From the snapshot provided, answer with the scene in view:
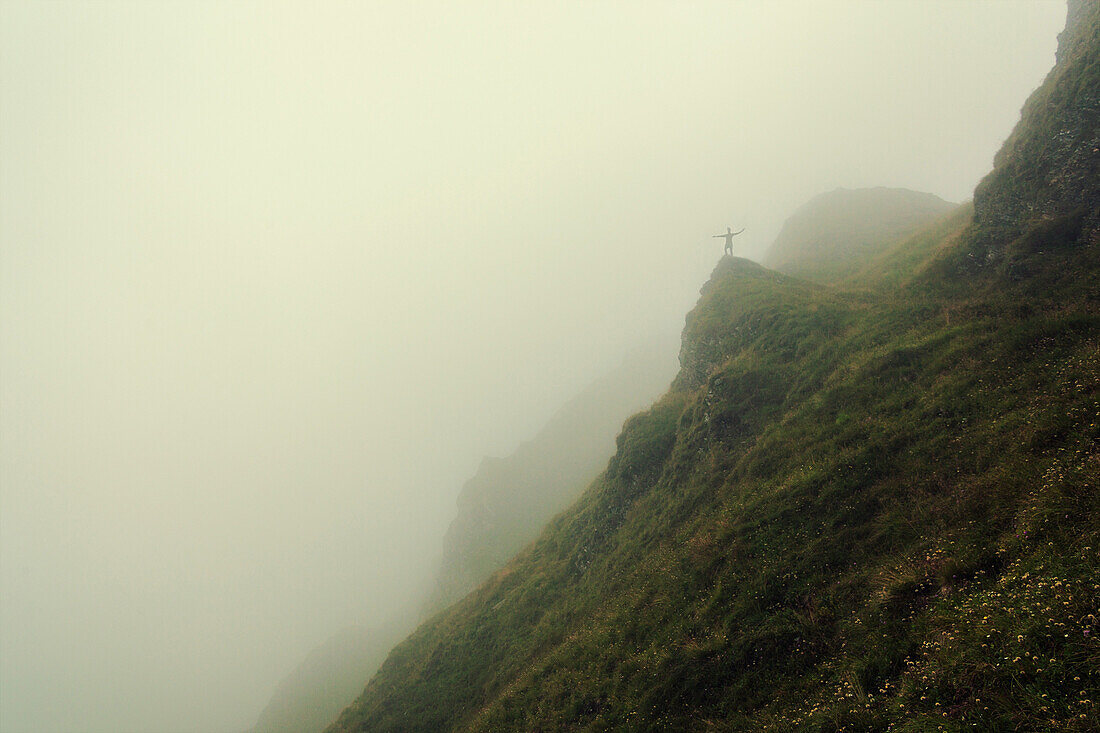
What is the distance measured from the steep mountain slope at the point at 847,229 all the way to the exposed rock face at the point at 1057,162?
20732mm

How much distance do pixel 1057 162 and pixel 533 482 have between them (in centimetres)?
6642

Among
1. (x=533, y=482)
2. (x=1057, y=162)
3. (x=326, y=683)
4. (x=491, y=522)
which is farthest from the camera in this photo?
(x=533, y=482)

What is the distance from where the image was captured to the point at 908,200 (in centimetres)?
6700

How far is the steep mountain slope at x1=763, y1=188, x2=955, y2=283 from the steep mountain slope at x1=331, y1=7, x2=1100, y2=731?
21481mm

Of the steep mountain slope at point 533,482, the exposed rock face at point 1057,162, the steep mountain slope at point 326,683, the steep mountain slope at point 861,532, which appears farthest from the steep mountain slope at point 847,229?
the steep mountain slope at point 326,683

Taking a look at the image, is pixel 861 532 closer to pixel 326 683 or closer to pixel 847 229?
pixel 847 229

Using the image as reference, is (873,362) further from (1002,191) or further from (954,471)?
(1002,191)

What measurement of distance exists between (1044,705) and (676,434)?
65.5 ft

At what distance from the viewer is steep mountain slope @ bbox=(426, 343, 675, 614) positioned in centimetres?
5853

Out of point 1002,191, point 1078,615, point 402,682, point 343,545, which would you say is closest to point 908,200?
point 1002,191

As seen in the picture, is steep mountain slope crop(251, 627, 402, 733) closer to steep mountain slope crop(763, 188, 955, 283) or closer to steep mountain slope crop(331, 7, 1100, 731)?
steep mountain slope crop(331, 7, 1100, 731)

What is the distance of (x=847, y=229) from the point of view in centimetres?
5894

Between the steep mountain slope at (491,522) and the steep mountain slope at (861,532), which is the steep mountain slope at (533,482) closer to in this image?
the steep mountain slope at (491,522)

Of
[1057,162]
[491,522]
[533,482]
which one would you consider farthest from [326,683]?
[1057,162]
